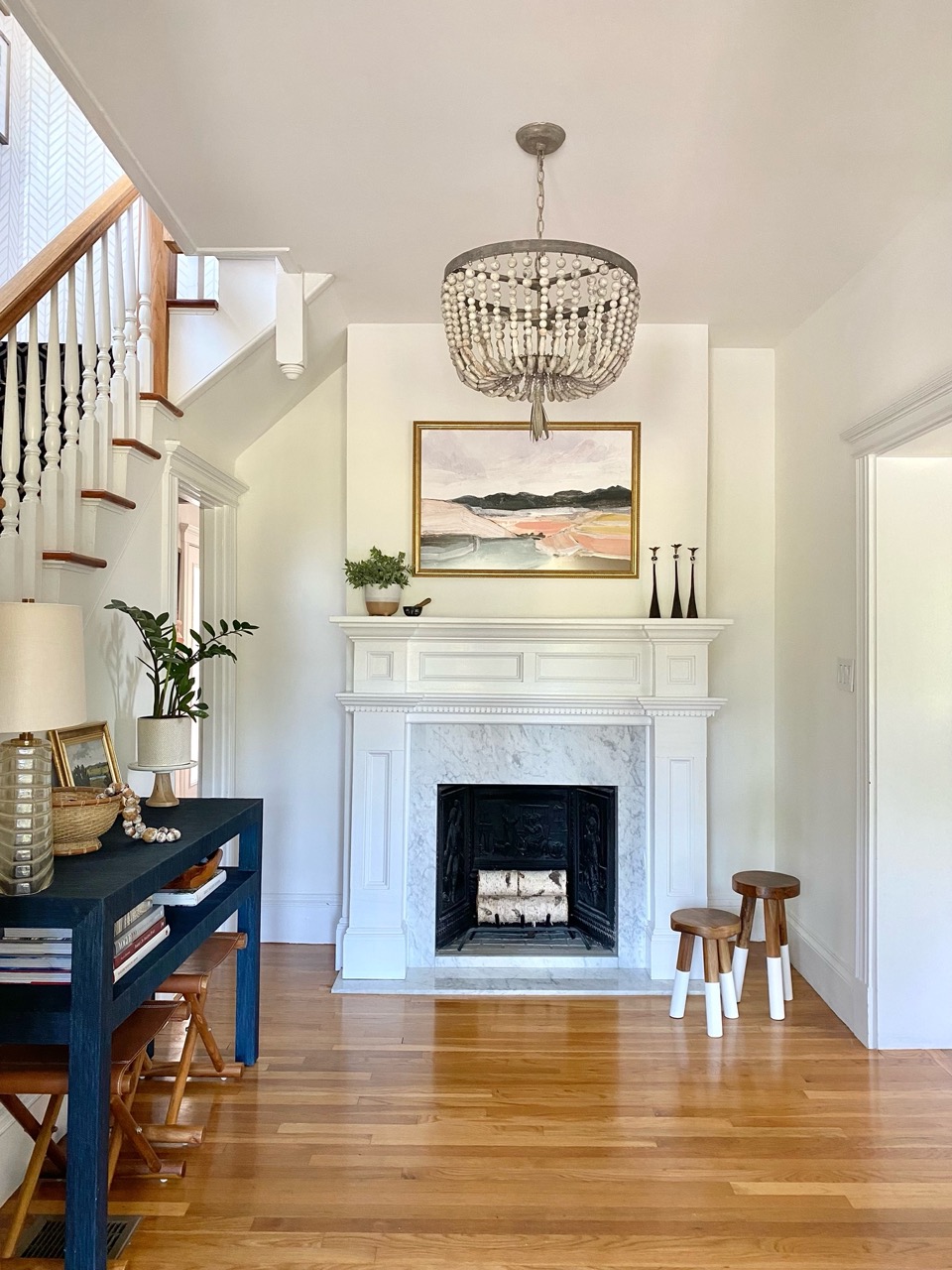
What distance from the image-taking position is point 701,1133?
2.60 m

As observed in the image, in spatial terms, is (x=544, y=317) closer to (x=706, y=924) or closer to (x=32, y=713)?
(x=32, y=713)

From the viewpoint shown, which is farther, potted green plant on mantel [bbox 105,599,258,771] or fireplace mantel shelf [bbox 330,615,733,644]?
fireplace mantel shelf [bbox 330,615,733,644]

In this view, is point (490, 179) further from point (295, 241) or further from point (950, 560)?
point (950, 560)

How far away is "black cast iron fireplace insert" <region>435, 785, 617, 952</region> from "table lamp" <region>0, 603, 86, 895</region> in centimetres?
233

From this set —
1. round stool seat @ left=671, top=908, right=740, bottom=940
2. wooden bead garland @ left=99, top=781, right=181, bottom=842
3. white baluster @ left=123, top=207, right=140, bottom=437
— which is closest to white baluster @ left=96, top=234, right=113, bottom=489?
white baluster @ left=123, top=207, right=140, bottom=437

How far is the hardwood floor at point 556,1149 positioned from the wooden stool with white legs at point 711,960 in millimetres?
88

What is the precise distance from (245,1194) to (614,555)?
2802 mm

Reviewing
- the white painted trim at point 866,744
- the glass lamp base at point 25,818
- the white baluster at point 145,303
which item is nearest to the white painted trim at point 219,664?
the white baluster at point 145,303

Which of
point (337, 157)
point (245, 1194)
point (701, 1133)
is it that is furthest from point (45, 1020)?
point (337, 157)

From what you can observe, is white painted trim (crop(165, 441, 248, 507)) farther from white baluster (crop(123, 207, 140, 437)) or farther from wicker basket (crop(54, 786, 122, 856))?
wicker basket (crop(54, 786, 122, 856))

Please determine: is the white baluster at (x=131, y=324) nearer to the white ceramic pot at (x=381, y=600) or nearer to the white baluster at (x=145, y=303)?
the white baluster at (x=145, y=303)

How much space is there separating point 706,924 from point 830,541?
5.25 feet

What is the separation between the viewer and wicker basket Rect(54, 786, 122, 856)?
214cm

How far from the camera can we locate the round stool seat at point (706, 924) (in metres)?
3.27
